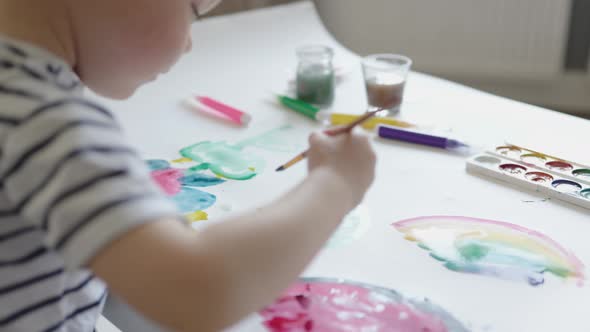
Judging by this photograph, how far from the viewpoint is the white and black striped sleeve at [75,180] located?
40cm

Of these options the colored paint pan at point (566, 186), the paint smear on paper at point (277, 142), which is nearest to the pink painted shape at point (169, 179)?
the paint smear on paper at point (277, 142)

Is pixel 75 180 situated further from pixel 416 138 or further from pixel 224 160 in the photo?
pixel 416 138

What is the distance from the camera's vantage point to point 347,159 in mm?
538

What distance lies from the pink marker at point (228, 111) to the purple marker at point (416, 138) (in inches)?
7.8

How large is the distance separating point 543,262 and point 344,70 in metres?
0.60

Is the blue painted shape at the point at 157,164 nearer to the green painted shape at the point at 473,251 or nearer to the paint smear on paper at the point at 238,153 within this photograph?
the paint smear on paper at the point at 238,153

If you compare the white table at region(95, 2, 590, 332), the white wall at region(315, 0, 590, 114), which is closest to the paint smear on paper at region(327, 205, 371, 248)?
the white table at region(95, 2, 590, 332)

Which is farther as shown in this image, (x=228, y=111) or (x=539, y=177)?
(x=228, y=111)

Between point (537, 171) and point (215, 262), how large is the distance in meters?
0.52

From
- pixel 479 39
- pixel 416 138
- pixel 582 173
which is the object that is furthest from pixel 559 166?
pixel 479 39

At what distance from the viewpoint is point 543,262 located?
66 cm

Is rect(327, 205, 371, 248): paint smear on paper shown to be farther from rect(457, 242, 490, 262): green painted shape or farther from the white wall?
the white wall

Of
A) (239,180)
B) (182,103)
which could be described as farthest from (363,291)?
(182,103)

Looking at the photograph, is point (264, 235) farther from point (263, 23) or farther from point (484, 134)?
point (263, 23)
